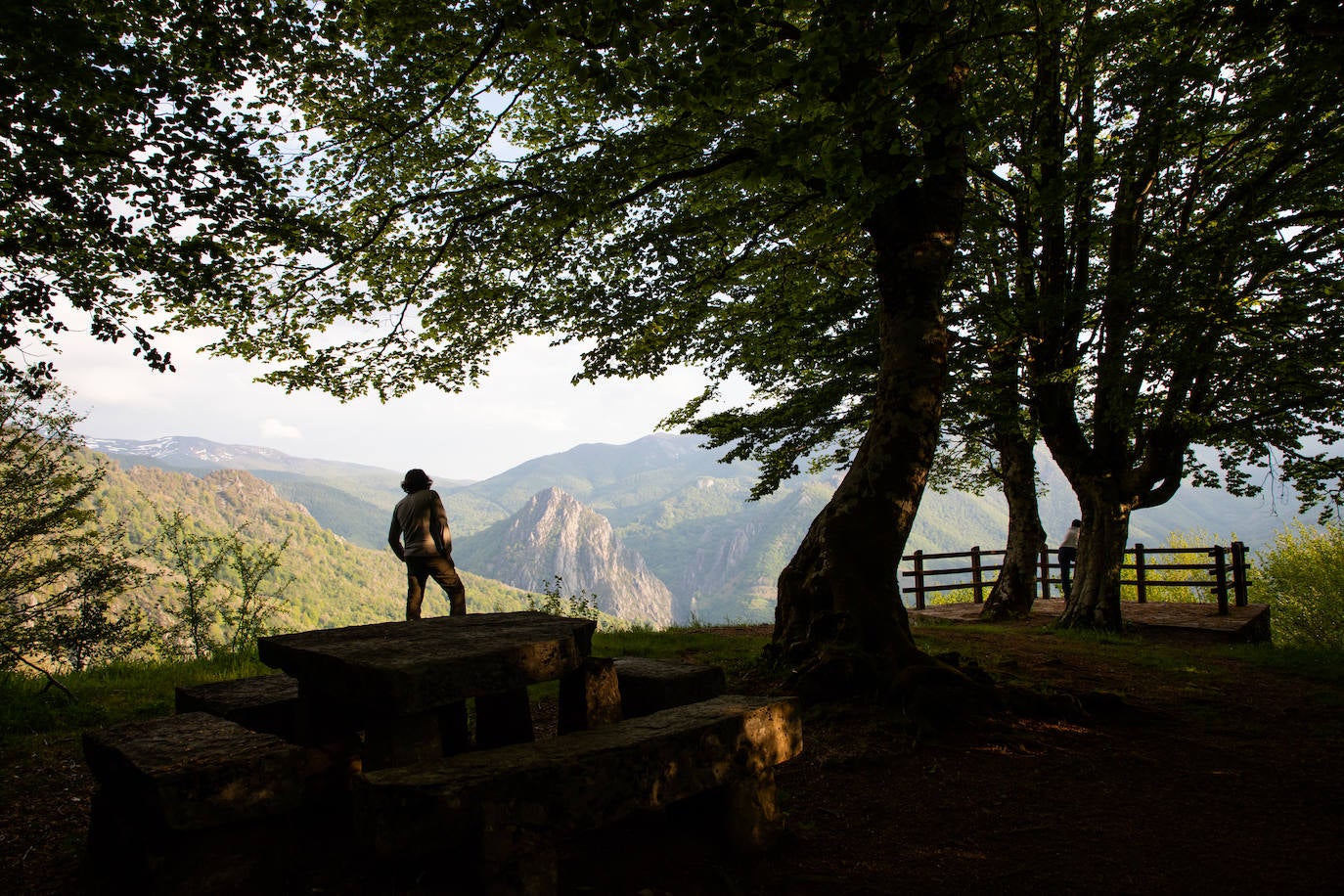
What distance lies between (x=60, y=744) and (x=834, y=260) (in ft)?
40.3

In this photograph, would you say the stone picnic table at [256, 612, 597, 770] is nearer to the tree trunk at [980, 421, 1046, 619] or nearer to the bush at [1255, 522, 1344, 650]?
the tree trunk at [980, 421, 1046, 619]

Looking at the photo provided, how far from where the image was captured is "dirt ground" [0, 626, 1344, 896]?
127 inches

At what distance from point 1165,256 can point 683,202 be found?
6.65m

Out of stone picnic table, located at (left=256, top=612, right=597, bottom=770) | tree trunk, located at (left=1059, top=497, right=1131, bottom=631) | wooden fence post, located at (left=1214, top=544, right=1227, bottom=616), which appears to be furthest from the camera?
wooden fence post, located at (left=1214, top=544, right=1227, bottom=616)

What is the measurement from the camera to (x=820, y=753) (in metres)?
5.09

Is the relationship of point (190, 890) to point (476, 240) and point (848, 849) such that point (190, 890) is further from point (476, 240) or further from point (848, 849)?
point (476, 240)

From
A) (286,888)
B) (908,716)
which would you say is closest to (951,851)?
(908,716)

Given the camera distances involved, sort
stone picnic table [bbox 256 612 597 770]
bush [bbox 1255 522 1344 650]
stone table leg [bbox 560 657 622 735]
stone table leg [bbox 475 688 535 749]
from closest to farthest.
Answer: stone picnic table [bbox 256 612 597 770] → stone table leg [bbox 560 657 622 735] → stone table leg [bbox 475 688 535 749] → bush [bbox 1255 522 1344 650]

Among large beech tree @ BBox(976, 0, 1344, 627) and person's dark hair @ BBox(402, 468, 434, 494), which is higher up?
large beech tree @ BBox(976, 0, 1344, 627)

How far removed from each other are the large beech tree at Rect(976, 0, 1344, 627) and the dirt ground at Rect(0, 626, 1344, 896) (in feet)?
17.7

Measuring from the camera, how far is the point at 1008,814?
4.05 meters

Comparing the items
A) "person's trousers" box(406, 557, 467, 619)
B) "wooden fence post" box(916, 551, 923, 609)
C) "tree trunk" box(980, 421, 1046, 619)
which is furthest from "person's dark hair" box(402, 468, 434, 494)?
"wooden fence post" box(916, 551, 923, 609)

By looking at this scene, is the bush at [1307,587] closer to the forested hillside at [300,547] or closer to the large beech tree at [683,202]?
the large beech tree at [683,202]

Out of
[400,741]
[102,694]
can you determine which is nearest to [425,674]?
[400,741]
